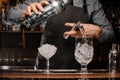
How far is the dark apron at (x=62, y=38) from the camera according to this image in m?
1.88

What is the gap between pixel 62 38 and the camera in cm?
189

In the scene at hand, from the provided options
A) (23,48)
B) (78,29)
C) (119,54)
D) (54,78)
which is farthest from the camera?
(23,48)

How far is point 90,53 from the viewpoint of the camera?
62.4 inches

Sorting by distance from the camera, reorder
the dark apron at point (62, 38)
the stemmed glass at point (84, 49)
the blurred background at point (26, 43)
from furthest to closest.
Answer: the blurred background at point (26, 43) < the dark apron at point (62, 38) < the stemmed glass at point (84, 49)

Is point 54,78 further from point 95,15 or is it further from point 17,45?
point 17,45

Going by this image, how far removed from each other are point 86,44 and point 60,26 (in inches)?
14.1

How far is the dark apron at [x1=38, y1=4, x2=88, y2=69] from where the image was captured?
1.88 metres

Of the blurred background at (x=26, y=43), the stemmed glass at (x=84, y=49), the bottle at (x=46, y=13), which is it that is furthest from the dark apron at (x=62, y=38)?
the bottle at (x=46, y=13)

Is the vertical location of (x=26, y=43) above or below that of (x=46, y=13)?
below

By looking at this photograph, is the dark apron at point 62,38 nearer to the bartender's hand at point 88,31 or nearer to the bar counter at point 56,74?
the bartender's hand at point 88,31

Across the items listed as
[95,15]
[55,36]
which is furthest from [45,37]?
[95,15]

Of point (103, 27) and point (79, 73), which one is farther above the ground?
point (103, 27)

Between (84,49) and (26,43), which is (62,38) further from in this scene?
(26,43)

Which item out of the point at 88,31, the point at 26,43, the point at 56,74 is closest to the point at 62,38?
the point at 88,31
